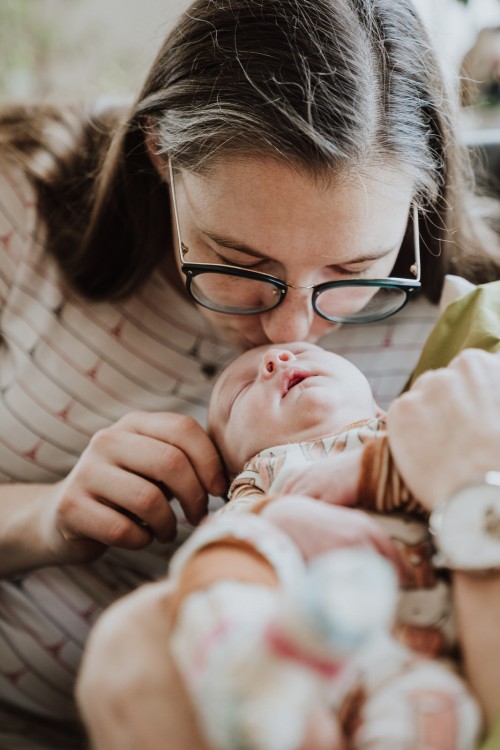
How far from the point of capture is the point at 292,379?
110 centimetres

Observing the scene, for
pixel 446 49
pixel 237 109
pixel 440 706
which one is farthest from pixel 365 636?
pixel 446 49

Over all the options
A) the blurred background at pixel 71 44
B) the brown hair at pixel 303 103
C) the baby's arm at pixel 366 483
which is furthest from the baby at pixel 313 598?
the blurred background at pixel 71 44

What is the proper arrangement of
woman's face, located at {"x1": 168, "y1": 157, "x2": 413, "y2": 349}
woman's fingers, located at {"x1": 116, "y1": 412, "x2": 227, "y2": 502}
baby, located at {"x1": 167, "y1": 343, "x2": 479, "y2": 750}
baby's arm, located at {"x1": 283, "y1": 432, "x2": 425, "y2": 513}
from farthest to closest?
woman's fingers, located at {"x1": 116, "y1": 412, "x2": 227, "y2": 502}
woman's face, located at {"x1": 168, "y1": 157, "x2": 413, "y2": 349}
baby's arm, located at {"x1": 283, "y1": 432, "x2": 425, "y2": 513}
baby, located at {"x1": 167, "y1": 343, "x2": 479, "y2": 750}

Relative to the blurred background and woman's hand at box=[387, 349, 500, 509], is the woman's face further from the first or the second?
the blurred background

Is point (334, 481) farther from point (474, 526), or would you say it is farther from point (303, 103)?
point (303, 103)

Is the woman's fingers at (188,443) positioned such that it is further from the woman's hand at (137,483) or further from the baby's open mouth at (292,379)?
the baby's open mouth at (292,379)

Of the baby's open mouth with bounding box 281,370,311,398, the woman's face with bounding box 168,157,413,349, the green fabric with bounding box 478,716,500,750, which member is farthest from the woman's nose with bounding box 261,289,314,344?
the green fabric with bounding box 478,716,500,750

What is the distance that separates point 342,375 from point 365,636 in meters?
0.69

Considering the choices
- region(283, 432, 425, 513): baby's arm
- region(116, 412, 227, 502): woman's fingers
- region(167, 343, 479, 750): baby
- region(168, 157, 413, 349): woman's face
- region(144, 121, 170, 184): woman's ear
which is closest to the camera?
region(167, 343, 479, 750): baby

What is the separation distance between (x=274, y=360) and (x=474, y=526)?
1.59 feet

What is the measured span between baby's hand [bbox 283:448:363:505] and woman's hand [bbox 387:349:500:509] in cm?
6

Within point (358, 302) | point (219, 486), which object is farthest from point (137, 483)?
point (358, 302)

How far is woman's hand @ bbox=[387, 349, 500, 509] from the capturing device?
75 centimetres

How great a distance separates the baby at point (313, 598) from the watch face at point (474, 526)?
0.07 meters
